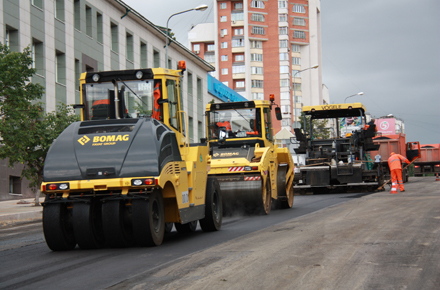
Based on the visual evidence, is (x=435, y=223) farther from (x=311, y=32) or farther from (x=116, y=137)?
(x=311, y=32)

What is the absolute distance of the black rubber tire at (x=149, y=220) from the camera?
8391 mm

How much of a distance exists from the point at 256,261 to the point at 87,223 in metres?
2.66

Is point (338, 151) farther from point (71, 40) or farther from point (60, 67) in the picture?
point (71, 40)

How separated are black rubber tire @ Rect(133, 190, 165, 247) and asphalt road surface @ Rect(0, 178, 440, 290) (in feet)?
0.52

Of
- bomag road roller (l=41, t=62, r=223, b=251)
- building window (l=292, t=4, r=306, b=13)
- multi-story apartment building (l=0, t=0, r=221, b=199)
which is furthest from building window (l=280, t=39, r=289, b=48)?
bomag road roller (l=41, t=62, r=223, b=251)

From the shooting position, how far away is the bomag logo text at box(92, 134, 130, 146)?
28.1 feet

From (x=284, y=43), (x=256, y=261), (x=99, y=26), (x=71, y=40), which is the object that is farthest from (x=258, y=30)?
(x=256, y=261)

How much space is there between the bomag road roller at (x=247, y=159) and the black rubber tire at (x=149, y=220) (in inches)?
197

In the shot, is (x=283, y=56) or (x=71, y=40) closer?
(x=71, y=40)

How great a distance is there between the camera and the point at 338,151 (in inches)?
942

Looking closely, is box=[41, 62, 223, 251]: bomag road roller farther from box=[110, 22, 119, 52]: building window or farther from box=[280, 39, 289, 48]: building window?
box=[280, 39, 289, 48]: building window

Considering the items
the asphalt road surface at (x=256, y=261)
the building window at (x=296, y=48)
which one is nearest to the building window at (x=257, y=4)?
the building window at (x=296, y=48)

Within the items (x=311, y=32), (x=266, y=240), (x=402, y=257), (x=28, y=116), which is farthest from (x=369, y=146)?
(x=311, y=32)

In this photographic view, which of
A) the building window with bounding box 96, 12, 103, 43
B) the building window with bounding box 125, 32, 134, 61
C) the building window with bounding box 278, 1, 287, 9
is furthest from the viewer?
the building window with bounding box 278, 1, 287, 9
